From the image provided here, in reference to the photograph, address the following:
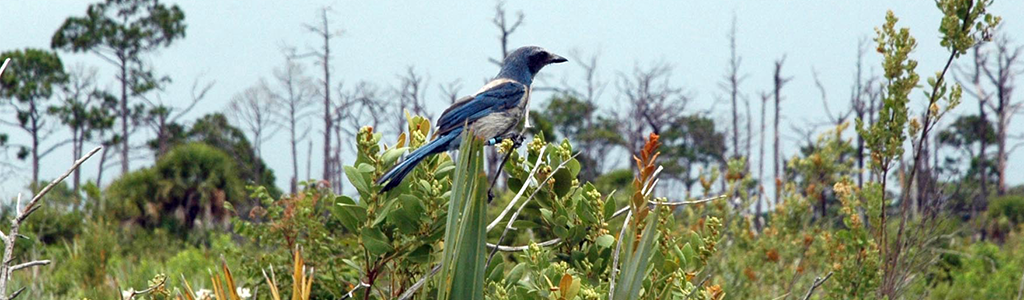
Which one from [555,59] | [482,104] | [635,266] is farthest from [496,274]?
[555,59]

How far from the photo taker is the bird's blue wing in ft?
7.37

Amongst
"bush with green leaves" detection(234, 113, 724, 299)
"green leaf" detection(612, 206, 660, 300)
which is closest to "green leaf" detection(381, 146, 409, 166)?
"bush with green leaves" detection(234, 113, 724, 299)

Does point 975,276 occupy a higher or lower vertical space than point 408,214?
higher

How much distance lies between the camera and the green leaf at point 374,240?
1.98 meters

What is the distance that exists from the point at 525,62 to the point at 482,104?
0.37m

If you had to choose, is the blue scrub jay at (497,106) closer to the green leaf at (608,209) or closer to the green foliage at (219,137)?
A: the green leaf at (608,209)

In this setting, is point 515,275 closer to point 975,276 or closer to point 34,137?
point 975,276

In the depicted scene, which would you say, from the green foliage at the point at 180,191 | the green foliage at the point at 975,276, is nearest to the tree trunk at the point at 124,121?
the green foliage at the point at 180,191

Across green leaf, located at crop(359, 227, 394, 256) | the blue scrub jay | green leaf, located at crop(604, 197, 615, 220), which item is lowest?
green leaf, located at crop(359, 227, 394, 256)

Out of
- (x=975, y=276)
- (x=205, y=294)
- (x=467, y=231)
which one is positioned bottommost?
(x=205, y=294)

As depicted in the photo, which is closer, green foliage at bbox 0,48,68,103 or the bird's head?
the bird's head

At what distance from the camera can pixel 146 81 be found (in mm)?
35344

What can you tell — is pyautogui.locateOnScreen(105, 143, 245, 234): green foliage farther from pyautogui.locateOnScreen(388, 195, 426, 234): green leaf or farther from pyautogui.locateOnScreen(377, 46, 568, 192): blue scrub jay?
pyautogui.locateOnScreen(388, 195, 426, 234): green leaf

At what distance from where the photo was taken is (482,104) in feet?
7.81
